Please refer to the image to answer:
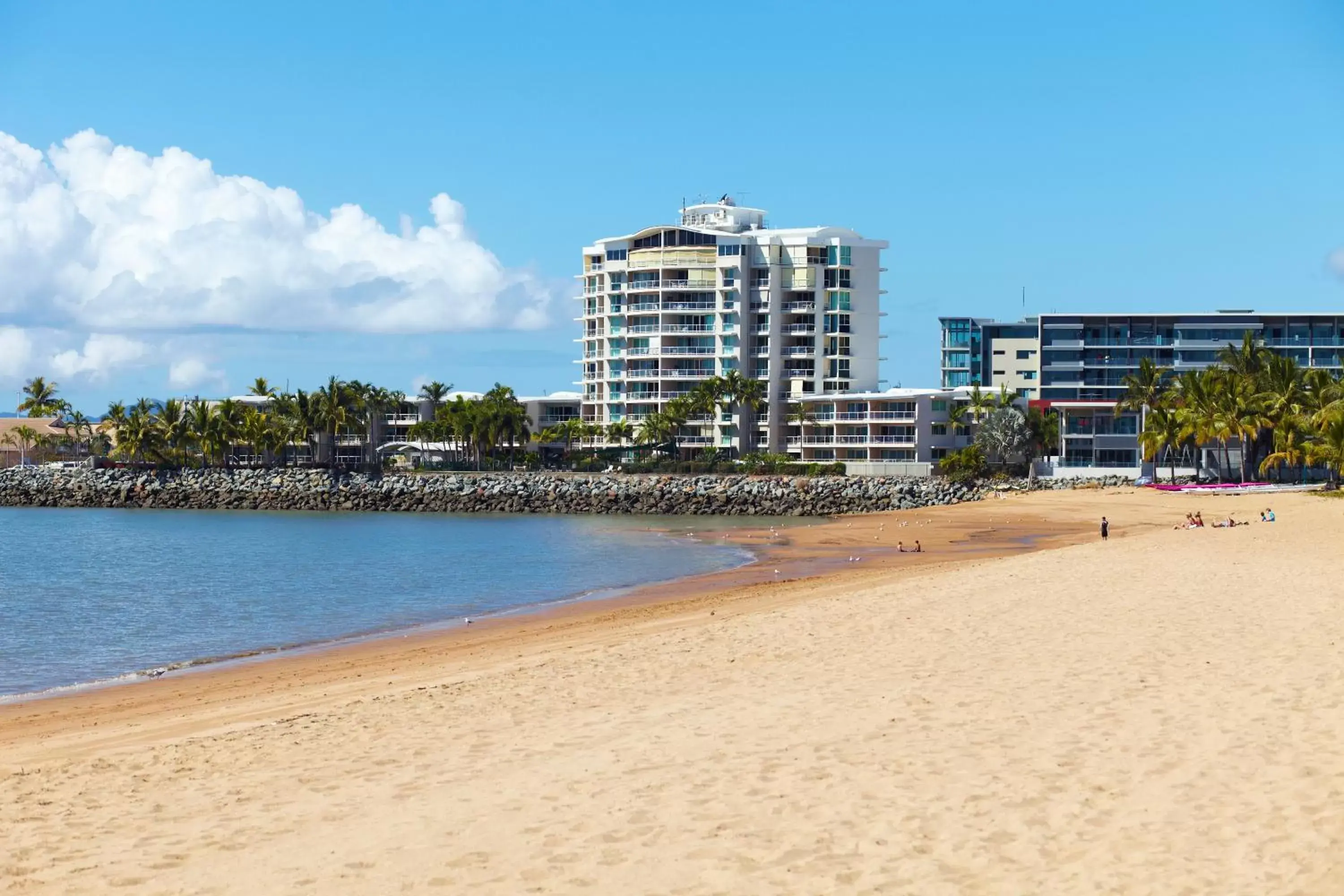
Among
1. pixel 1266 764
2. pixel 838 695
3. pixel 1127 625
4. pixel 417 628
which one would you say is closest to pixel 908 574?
pixel 417 628

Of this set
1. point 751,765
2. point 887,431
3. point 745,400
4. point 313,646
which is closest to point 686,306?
point 745,400

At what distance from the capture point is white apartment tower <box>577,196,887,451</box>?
369ft

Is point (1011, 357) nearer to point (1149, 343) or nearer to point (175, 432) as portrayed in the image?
point (1149, 343)

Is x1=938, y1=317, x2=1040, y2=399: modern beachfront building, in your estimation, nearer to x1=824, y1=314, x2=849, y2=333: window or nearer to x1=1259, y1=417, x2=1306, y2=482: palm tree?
x1=824, y1=314, x2=849, y2=333: window

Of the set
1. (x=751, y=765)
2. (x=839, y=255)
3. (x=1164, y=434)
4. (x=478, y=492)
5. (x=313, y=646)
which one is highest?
(x=839, y=255)

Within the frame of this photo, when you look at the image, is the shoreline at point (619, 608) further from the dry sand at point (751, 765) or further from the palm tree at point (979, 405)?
the palm tree at point (979, 405)

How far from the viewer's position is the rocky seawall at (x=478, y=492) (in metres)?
Result: 83.9

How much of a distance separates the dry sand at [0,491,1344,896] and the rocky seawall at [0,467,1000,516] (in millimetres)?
62150

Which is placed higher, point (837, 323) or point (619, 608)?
point (837, 323)

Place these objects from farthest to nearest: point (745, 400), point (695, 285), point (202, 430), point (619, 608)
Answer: point (695, 285) → point (202, 430) → point (745, 400) → point (619, 608)

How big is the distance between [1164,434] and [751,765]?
8183 centimetres

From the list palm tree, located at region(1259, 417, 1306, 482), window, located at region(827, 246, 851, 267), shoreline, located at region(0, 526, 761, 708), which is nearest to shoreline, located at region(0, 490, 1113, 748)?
shoreline, located at region(0, 526, 761, 708)

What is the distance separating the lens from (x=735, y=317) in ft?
368

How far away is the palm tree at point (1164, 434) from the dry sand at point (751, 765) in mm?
67877
